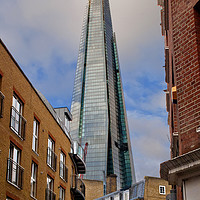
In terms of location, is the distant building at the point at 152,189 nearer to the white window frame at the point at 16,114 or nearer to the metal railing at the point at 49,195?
the metal railing at the point at 49,195

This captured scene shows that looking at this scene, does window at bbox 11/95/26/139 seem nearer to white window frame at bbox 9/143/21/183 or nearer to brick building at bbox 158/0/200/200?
Result: white window frame at bbox 9/143/21/183

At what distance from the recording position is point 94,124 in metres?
191

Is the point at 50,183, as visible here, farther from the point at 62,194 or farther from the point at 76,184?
the point at 76,184

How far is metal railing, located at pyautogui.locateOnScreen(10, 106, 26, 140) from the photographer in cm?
2386

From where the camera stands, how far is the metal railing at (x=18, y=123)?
23859mm

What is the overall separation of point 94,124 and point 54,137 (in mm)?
158263

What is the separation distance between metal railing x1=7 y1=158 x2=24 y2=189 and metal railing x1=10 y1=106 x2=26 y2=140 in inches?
78.2

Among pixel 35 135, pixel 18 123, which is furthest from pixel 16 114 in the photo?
pixel 35 135

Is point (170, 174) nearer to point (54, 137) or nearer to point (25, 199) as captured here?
point (25, 199)

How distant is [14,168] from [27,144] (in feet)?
9.12

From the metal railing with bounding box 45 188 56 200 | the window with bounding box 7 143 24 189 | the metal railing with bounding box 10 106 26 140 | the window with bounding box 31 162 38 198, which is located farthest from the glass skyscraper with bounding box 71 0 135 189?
the window with bounding box 7 143 24 189

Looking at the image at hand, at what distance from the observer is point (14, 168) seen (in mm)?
23406

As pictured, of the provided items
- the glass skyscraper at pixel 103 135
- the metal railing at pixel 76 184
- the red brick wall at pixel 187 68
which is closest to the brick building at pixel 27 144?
the metal railing at pixel 76 184

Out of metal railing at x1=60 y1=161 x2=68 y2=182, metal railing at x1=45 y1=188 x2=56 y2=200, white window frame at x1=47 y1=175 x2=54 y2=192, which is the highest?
metal railing at x1=60 y1=161 x2=68 y2=182
